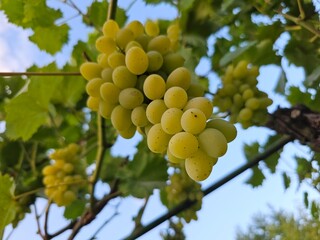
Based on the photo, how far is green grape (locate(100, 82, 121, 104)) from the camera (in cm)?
55

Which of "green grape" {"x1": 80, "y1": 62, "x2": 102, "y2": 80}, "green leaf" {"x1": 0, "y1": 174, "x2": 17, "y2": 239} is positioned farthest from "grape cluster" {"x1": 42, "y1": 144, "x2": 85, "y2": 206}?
"green grape" {"x1": 80, "y1": 62, "x2": 102, "y2": 80}

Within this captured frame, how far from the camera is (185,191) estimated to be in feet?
3.02

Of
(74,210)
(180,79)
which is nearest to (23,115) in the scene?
(74,210)

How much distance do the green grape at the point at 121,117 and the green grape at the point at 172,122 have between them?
0.12m

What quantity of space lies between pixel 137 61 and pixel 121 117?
0.07m

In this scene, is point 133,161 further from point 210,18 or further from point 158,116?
point 158,116

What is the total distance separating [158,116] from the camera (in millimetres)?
462

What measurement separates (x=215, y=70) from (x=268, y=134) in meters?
0.23

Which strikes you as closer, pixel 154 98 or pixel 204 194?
pixel 154 98

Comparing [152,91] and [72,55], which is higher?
[152,91]

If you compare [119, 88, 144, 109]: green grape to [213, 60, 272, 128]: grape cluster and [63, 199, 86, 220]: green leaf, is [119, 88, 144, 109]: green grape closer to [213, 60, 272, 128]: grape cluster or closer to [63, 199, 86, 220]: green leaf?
[213, 60, 272, 128]: grape cluster

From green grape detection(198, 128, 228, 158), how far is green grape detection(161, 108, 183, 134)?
0.03 meters

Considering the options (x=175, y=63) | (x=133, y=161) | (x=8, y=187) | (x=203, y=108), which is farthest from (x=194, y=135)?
(x=133, y=161)

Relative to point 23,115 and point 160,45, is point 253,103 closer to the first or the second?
point 160,45
